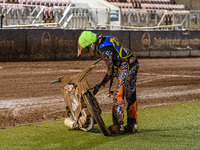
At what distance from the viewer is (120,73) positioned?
611 cm

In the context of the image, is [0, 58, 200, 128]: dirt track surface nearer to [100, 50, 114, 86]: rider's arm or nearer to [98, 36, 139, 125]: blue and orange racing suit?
[98, 36, 139, 125]: blue and orange racing suit

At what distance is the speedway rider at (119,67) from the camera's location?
588cm

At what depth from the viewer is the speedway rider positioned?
19.3 ft

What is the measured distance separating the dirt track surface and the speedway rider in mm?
2337

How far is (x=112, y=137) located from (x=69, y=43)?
14360 mm

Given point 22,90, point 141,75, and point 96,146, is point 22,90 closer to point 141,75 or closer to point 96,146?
point 141,75

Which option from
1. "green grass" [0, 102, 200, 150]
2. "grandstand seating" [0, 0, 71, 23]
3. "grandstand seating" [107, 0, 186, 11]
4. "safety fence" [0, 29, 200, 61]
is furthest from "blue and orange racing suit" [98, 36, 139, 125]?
"grandstand seating" [107, 0, 186, 11]

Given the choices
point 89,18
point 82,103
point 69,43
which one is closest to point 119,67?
point 82,103

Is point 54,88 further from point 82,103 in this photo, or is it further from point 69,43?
point 69,43

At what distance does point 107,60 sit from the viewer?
5.84 m

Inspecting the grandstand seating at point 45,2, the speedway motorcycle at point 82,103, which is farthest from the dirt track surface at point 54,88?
the grandstand seating at point 45,2

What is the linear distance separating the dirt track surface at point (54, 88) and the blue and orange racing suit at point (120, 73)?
92.7 inches

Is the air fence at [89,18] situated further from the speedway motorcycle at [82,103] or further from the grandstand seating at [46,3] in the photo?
the speedway motorcycle at [82,103]

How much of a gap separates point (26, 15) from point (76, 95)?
57.6 ft
